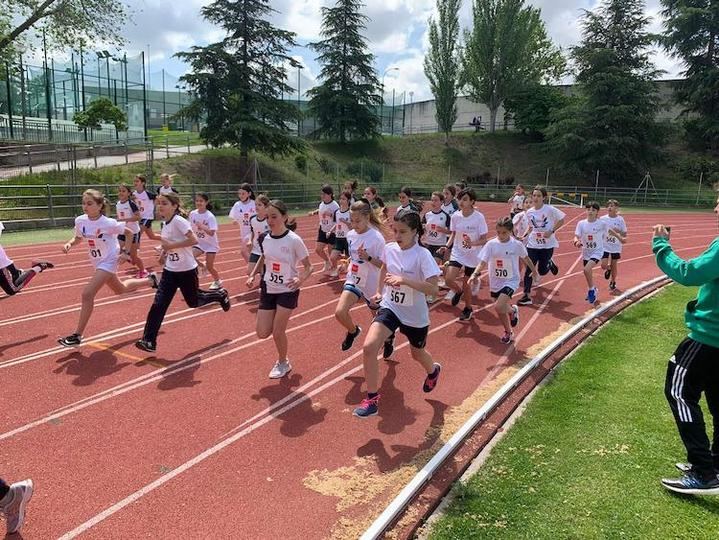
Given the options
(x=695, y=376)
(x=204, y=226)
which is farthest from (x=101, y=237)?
(x=695, y=376)

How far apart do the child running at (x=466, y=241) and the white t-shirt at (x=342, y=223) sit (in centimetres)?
262

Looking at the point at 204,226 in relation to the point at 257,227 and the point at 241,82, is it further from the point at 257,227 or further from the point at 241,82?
the point at 241,82

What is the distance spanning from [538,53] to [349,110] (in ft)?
88.2

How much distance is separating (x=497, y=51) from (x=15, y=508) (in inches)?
2042

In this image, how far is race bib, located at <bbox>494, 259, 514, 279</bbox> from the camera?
24.1 ft

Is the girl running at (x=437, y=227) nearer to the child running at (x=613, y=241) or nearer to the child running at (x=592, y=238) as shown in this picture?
the child running at (x=592, y=238)

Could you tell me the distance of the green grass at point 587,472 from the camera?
11.3 feet

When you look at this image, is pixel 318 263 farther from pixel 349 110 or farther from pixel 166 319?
pixel 349 110

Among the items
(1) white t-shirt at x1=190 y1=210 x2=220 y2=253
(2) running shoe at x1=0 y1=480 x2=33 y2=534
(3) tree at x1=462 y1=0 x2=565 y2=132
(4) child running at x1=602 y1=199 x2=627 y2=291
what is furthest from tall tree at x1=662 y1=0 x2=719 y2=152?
(2) running shoe at x1=0 y1=480 x2=33 y2=534

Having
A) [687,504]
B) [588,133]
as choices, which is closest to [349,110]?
[588,133]

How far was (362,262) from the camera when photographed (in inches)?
245

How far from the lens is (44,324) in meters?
7.71

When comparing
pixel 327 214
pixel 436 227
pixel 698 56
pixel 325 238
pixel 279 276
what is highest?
pixel 698 56

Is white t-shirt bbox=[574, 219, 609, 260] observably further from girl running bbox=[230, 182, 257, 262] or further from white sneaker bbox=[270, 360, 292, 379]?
white sneaker bbox=[270, 360, 292, 379]
